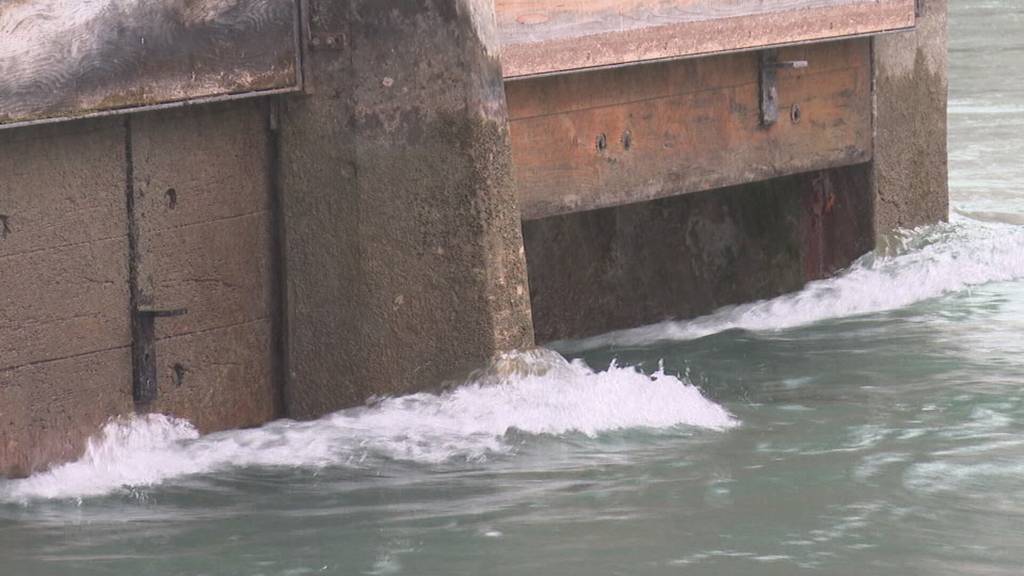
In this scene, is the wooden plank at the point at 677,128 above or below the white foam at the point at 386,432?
above

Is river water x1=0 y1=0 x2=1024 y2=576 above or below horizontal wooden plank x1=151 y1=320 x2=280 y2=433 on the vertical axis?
below

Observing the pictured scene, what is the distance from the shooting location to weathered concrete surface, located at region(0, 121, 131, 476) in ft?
21.2

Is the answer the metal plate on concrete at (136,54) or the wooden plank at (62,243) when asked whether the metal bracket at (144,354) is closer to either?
the wooden plank at (62,243)

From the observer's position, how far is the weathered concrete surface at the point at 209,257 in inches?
271

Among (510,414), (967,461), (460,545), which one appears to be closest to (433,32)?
(510,414)

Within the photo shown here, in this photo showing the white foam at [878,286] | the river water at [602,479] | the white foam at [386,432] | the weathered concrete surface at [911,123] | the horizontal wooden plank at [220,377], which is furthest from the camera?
the weathered concrete surface at [911,123]

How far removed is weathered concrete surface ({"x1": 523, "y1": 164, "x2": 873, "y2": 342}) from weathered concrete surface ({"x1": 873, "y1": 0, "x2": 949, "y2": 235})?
16cm

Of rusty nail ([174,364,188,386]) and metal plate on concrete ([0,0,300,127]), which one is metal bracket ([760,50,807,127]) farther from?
rusty nail ([174,364,188,386])

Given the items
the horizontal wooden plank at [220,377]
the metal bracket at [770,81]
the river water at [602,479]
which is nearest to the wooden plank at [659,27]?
the metal bracket at [770,81]

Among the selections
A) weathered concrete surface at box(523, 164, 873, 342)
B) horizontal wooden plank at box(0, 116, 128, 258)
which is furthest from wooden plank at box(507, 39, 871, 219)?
horizontal wooden plank at box(0, 116, 128, 258)

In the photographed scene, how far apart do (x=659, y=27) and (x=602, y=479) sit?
2.44 meters

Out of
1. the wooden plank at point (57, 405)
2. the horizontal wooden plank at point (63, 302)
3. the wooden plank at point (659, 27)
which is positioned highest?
the wooden plank at point (659, 27)

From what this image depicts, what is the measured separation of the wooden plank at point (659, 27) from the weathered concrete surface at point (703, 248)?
3.38 feet

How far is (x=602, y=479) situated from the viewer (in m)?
6.61
